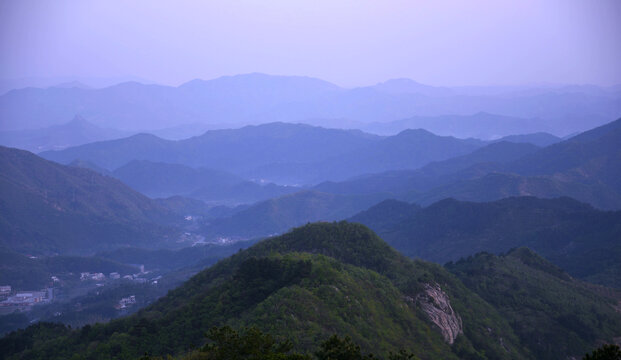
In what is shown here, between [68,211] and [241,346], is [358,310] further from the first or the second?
[68,211]

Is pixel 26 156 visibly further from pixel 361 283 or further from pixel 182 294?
pixel 361 283

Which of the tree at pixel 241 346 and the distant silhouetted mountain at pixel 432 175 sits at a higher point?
the distant silhouetted mountain at pixel 432 175

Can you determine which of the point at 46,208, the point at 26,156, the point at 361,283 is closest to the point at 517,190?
the point at 361,283

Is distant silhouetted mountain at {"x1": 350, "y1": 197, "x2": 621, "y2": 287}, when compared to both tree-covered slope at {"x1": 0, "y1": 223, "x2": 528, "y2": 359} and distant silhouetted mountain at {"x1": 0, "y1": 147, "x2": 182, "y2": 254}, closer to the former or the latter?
tree-covered slope at {"x1": 0, "y1": 223, "x2": 528, "y2": 359}

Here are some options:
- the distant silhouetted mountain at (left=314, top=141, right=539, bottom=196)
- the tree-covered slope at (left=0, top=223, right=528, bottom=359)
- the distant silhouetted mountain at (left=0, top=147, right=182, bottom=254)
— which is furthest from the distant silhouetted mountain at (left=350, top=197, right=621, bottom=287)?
the distant silhouetted mountain at (left=0, top=147, right=182, bottom=254)

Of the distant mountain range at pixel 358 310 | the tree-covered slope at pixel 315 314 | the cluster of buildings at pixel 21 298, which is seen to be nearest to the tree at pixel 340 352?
the distant mountain range at pixel 358 310

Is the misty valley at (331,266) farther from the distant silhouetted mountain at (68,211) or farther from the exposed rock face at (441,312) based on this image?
the distant silhouetted mountain at (68,211)

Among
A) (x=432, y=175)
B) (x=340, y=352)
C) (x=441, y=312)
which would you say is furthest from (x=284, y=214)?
(x=340, y=352)
